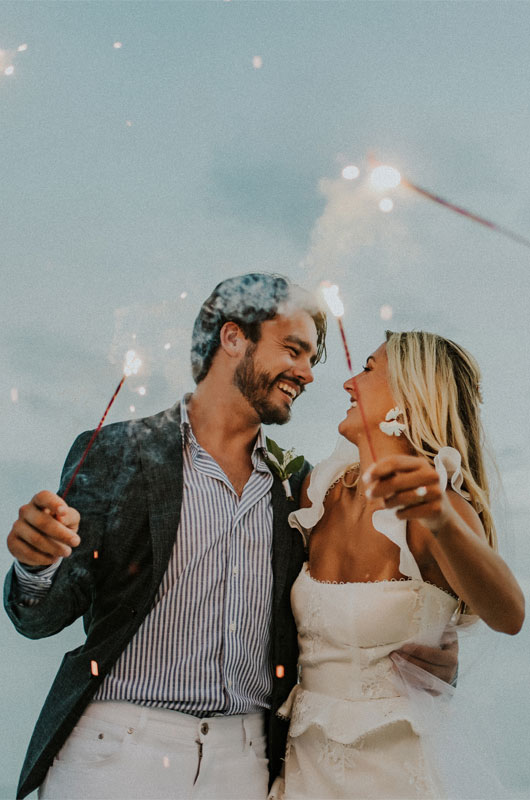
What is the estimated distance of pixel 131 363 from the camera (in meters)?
3.43

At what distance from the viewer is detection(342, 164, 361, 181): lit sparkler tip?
141 inches

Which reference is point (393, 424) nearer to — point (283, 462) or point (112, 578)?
point (283, 462)

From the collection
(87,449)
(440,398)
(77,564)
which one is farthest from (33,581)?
(440,398)

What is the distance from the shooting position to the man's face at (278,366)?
3.55 meters

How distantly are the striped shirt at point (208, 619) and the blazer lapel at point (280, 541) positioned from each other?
0.03 metres

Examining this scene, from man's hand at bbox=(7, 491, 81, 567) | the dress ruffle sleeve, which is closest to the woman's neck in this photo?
the dress ruffle sleeve

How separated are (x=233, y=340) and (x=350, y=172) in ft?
3.24

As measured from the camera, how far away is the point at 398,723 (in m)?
2.93

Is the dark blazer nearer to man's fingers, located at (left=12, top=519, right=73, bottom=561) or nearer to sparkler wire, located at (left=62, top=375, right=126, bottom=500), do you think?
sparkler wire, located at (left=62, top=375, right=126, bottom=500)

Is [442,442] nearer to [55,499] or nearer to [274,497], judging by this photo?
[274,497]

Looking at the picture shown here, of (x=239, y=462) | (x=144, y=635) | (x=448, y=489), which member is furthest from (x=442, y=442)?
(x=144, y=635)

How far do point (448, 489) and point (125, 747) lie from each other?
5.24 feet

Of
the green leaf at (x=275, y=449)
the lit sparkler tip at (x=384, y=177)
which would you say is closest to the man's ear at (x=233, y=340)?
the green leaf at (x=275, y=449)

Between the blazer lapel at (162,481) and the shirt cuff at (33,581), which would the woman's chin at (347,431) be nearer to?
the blazer lapel at (162,481)
